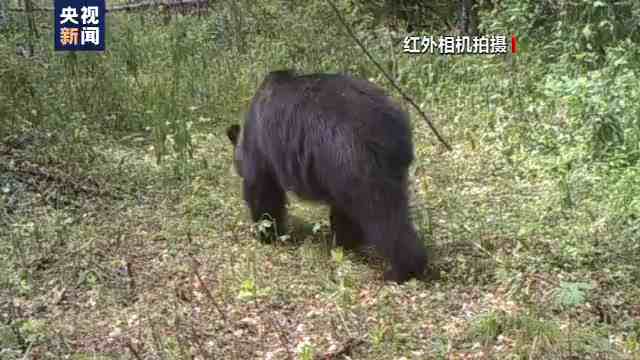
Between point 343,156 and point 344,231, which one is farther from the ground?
point 343,156

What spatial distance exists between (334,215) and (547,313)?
1.91 meters

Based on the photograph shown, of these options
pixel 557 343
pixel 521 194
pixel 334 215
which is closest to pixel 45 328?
pixel 334 215

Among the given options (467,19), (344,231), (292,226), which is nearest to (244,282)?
(344,231)

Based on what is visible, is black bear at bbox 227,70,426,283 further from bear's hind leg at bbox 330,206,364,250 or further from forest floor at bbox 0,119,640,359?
forest floor at bbox 0,119,640,359

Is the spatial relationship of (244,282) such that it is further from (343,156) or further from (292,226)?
(292,226)

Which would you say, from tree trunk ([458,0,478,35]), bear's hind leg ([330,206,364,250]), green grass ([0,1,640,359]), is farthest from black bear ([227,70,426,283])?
tree trunk ([458,0,478,35])

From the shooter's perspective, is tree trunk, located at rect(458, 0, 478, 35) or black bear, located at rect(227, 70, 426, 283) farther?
tree trunk, located at rect(458, 0, 478, 35)

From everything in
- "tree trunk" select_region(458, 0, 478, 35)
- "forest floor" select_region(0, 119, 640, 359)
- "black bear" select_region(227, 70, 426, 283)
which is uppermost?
"tree trunk" select_region(458, 0, 478, 35)

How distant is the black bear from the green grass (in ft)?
0.89

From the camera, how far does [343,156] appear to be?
5316 millimetres

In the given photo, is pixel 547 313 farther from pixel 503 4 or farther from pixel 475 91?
pixel 503 4

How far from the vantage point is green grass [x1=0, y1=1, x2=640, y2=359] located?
451cm

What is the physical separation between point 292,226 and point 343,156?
1524mm

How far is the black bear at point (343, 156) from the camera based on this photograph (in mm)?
5242
